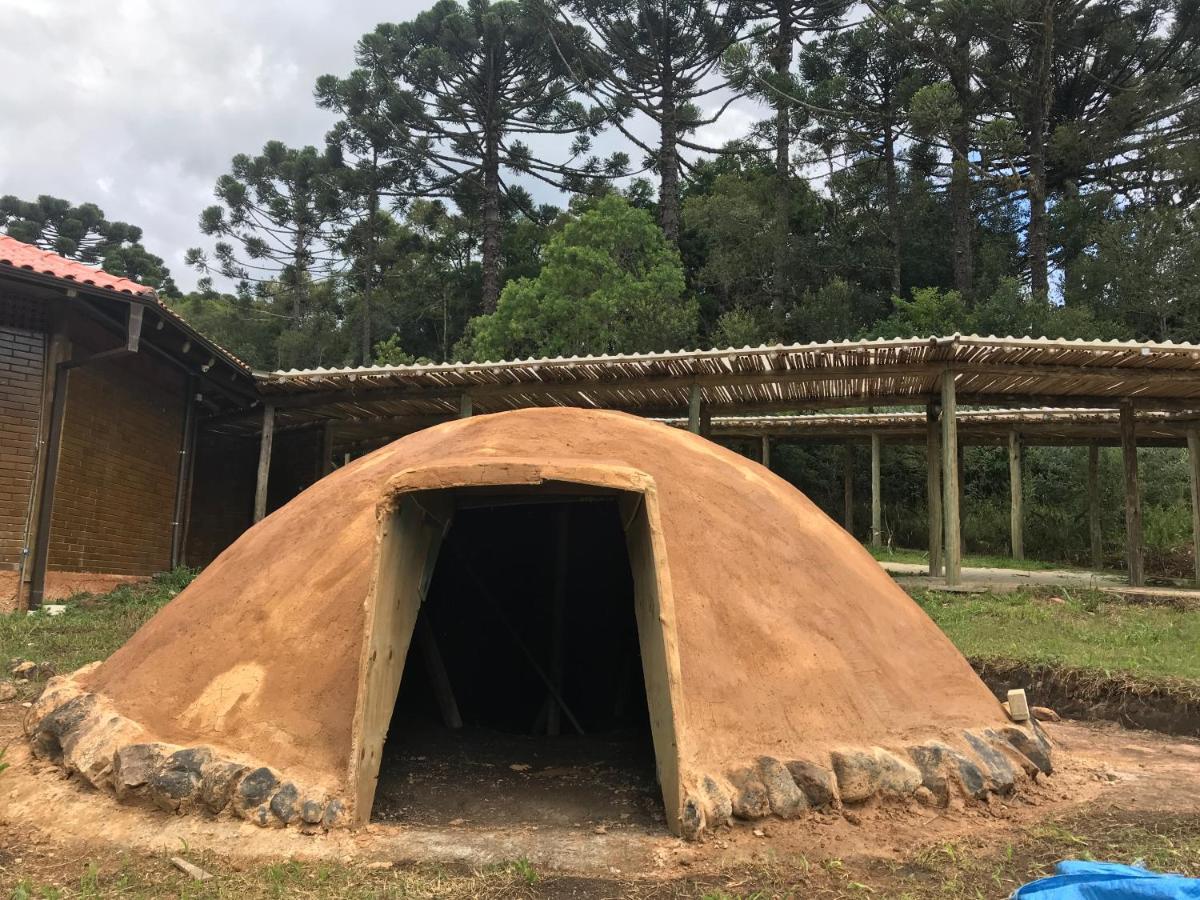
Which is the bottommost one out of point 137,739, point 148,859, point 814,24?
point 148,859

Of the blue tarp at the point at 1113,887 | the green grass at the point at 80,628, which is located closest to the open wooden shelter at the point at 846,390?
the green grass at the point at 80,628

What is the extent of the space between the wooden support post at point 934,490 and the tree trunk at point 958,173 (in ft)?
41.8

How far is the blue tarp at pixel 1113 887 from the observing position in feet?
8.07

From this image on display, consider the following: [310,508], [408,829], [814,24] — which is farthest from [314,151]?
[408,829]

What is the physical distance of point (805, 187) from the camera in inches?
1051

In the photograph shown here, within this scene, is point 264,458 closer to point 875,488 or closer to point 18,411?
point 18,411

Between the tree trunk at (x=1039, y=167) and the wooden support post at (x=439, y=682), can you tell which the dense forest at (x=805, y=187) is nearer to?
the tree trunk at (x=1039, y=167)

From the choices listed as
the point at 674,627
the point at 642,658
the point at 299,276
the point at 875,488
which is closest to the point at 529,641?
the point at 642,658

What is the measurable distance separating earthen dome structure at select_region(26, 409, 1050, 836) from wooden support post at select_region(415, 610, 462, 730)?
114 centimetres

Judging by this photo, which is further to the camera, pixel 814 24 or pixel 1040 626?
pixel 814 24

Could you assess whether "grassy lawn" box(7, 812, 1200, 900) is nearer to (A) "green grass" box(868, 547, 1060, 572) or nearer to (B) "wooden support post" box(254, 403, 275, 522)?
(B) "wooden support post" box(254, 403, 275, 522)

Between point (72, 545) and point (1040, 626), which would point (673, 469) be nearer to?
point (1040, 626)

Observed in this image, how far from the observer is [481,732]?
6.03m

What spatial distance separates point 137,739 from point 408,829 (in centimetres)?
142
